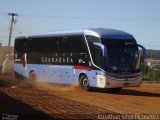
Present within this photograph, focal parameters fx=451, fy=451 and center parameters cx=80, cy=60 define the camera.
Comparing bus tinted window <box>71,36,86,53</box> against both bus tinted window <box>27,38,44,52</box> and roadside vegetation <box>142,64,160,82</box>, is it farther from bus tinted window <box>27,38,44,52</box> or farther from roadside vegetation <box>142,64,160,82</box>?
roadside vegetation <box>142,64,160,82</box>

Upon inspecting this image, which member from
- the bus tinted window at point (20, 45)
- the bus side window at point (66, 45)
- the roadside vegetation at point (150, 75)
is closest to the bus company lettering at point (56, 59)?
the bus side window at point (66, 45)

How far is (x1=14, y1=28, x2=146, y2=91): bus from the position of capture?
23.9m

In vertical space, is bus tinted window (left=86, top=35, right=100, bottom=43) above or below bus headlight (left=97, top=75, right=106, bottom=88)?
above

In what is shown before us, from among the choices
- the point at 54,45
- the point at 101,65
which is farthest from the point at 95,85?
the point at 54,45

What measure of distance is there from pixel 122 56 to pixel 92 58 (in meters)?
1.61

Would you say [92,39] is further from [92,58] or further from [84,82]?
[84,82]

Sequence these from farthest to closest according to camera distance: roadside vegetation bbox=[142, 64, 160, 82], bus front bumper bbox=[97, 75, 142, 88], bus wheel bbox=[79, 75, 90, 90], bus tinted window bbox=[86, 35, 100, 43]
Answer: roadside vegetation bbox=[142, 64, 160, 82] < bus wheel bbox=[79, 75, 90, 90] < bus tinted window bbox=[86, 35, 100, 43] < bus front bumper bbox=[97, 75, 142, 88]

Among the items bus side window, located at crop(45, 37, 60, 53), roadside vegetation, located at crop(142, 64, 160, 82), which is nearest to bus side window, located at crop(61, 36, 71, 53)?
bus side window, located at crop(45, 37, 60, 53)

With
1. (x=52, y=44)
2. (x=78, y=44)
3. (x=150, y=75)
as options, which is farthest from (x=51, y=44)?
(x=150, y=75)

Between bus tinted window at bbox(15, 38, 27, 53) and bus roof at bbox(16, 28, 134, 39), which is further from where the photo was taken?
bus tinted window at bbox(15, 38, 27, 53)

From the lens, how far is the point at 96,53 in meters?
24.0

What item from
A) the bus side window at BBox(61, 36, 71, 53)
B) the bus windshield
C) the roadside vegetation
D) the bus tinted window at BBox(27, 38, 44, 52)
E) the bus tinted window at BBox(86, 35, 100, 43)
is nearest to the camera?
the bus windshield

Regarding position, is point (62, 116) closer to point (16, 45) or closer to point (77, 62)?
point (77, 62)

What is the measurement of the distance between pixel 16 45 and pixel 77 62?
9.69 m
